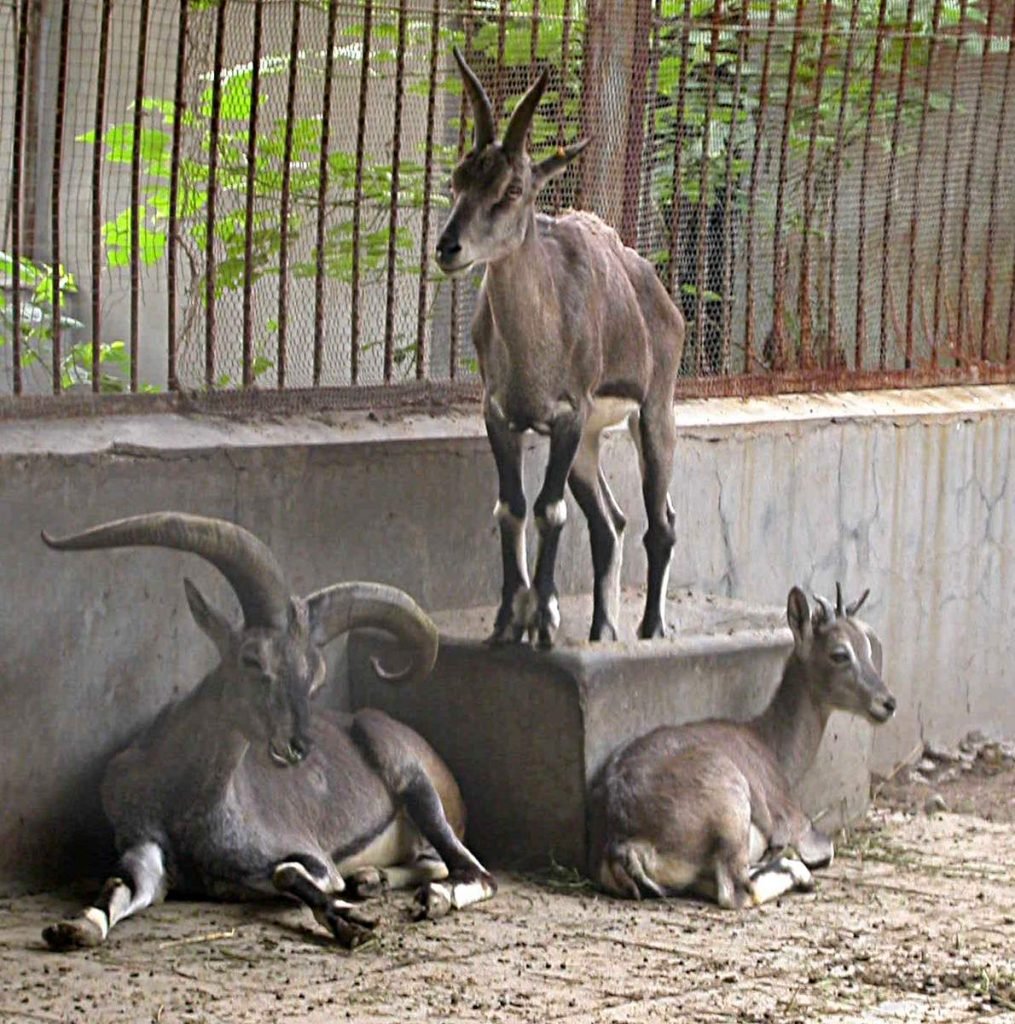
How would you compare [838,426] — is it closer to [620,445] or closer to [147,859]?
[620,445]

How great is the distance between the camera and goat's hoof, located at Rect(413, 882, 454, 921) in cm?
737

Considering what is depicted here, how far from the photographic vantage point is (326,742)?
7977 mm

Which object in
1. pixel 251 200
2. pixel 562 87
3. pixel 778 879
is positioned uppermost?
pixel 562 87

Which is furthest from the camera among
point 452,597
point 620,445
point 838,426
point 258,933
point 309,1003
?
point 838,426

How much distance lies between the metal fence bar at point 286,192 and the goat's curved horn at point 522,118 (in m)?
1.10

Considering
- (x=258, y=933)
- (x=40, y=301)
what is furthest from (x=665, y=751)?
(x=40, y=301)

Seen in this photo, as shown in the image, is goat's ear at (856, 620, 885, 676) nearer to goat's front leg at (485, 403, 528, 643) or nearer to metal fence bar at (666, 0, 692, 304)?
goat's front leg at (485, 403, 528, 643)

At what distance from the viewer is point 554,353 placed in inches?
314

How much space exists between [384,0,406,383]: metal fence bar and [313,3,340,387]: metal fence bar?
0.25m

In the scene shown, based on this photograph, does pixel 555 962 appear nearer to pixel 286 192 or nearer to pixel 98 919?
pixel 98 919

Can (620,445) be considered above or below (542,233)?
below

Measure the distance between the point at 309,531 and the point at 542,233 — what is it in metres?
1.34

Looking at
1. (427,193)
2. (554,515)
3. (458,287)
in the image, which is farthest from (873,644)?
(427,193)

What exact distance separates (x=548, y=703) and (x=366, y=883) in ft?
2.95
